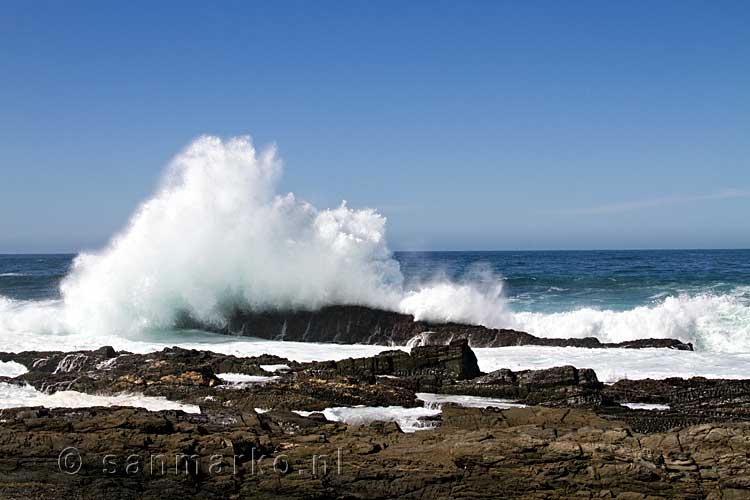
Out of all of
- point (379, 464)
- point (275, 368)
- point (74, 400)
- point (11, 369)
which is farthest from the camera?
point (11, 369)

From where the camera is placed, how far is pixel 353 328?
2558cm

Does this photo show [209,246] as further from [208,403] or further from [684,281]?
[684,281]

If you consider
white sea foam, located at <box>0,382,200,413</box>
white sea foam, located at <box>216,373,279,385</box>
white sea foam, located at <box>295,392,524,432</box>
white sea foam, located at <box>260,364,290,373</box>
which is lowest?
white sea foam, located at <box>0,382,200,413</box>

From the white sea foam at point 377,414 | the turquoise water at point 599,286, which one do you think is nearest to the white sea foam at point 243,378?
the white sea foam at point 377,414

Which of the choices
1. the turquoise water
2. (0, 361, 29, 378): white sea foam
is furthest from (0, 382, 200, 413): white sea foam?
the turquoise water

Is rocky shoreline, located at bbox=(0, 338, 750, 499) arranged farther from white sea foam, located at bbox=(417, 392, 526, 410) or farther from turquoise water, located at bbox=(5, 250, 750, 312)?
turquoise water, located at bbox=(5, 250, 750, 312)

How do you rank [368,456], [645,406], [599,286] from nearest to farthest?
[368,456]
[645,406]
[599,286]

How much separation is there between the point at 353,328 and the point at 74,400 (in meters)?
12.4

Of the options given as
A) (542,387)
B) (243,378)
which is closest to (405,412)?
(542,387)

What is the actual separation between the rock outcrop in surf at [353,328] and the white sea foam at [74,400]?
10.7 metres

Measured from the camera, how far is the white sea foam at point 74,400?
13.6 metres

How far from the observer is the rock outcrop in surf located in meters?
23.1

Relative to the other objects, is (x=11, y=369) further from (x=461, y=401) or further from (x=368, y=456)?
(x=368, y=456)

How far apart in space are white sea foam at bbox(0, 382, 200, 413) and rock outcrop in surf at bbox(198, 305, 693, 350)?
1070cm
